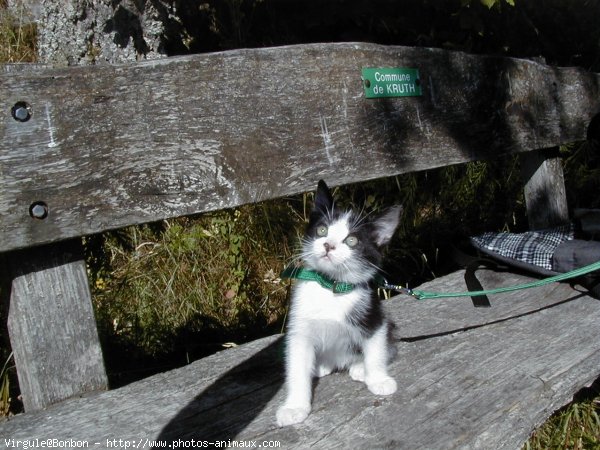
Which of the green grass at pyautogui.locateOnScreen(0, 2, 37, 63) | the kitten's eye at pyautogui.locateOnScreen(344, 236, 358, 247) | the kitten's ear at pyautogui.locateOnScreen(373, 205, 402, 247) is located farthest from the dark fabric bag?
the green grass at pyautogui.locateOnScreen(0, 2, 37, 63)

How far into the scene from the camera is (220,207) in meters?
2.29

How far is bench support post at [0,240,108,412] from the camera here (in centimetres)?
191

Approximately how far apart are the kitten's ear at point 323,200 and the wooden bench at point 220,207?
228mm

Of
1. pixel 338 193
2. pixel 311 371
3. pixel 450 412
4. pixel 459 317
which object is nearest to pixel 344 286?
pixel 311 371

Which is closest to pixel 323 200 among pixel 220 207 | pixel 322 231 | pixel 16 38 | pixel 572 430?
pixel 322 231

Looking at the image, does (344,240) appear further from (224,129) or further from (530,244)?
(530,244)

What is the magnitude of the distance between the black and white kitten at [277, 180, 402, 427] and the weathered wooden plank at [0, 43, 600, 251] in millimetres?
334

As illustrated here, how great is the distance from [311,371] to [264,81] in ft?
3.65

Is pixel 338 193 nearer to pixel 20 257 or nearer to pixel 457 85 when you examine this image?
pixel 457 85

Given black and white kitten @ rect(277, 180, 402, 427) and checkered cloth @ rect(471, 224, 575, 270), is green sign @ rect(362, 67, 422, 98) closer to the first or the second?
black and white kitten @ rect(277, 180, 402, 427)

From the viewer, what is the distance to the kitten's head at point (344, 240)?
2162 mm

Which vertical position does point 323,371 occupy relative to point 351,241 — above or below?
below

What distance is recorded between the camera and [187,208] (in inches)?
86.9

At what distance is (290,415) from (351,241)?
0.65m
